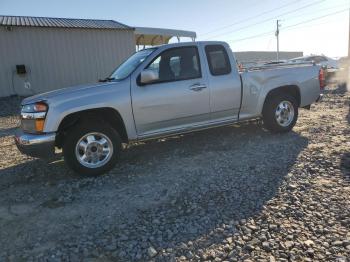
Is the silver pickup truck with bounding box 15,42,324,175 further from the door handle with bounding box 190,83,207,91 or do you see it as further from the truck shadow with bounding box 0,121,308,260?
the truck shadow with bounding box 0,121,308,260

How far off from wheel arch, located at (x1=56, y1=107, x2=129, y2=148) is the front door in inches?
10.3

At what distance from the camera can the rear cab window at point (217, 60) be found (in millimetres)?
6108

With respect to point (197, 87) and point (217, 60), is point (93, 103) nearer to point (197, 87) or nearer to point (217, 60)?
point (197, 87)

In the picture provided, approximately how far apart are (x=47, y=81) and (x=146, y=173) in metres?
13.5

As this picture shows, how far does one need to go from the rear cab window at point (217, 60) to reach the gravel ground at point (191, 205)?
139cm

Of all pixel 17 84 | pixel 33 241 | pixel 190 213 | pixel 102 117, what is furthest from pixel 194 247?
pixel 17 84

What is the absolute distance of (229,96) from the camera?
20.4 ft

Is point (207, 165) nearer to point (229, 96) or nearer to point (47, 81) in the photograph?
point (229, 96)

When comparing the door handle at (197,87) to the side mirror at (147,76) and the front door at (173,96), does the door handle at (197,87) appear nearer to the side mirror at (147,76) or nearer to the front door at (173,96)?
the front door at (173,96)

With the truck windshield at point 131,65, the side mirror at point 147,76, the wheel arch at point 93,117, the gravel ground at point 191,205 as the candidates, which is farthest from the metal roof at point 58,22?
the side mirror at point 147,76

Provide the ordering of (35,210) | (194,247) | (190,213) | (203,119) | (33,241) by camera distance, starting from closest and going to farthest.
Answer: (194,247) → (33,241) → (190,213) → (35,210) → (203,119)

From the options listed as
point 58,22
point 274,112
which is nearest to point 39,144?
point 274,112

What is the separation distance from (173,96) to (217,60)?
3.90 feet

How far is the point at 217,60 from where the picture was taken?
620cm
